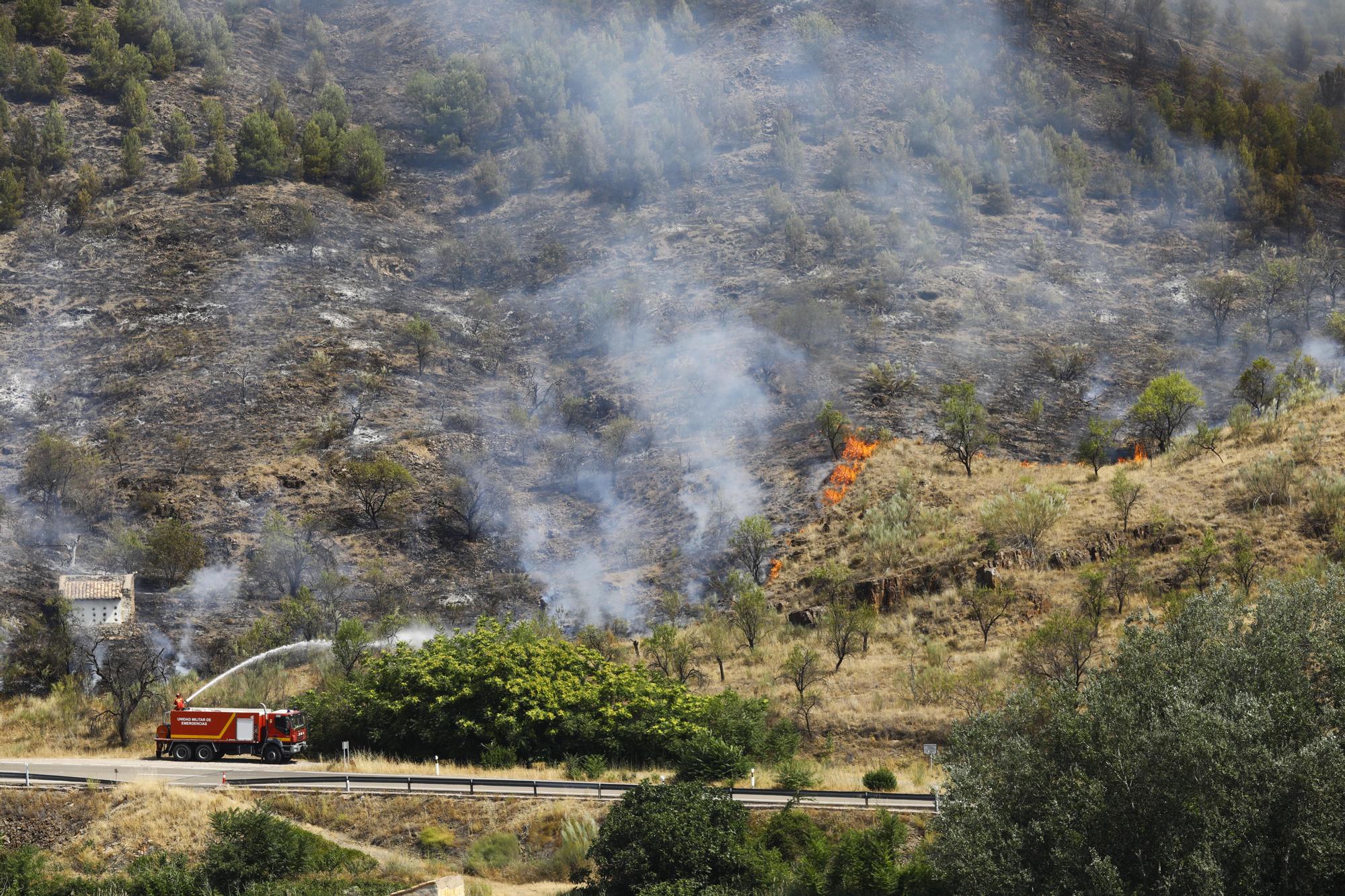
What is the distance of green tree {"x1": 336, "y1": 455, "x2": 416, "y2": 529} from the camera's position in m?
54.4

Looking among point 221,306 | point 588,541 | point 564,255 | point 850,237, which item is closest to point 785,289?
point 850,237

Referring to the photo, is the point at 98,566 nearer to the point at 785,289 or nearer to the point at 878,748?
the point at 878,748

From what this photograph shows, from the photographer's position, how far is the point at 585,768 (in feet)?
109

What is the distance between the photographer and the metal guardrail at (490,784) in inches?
1133

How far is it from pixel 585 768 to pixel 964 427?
24982 millimetres

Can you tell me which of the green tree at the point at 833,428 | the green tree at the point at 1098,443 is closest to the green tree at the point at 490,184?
the green tree at the point at 833,428

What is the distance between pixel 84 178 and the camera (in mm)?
71938

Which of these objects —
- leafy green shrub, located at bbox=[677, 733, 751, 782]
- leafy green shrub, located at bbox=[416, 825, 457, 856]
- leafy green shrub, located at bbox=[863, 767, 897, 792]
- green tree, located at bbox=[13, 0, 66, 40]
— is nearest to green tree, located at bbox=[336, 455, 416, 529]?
leafy green shrub, located at bbox=[677, 733, 751, 782]

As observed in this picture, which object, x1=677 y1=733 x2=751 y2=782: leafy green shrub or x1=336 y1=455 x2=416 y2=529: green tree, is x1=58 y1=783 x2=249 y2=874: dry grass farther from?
x1=336 y1=455 x2=416 y2=529: green tree

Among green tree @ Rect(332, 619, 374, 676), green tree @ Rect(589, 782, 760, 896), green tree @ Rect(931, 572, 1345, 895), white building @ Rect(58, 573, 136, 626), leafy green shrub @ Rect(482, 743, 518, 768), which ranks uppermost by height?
green tree @ Rect(931, 572, 1345, 895)

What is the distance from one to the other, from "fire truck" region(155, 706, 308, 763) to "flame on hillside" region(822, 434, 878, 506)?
24781 mm

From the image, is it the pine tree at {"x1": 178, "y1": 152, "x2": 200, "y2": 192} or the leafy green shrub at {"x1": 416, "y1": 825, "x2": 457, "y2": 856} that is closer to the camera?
the leafy green shrub at {"x1": 416, "y1": 825, "x2": 457, "y2": 856}

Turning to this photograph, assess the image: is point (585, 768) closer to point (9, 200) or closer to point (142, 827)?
point (142, 827)

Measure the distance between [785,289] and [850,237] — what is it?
739 centimetres
